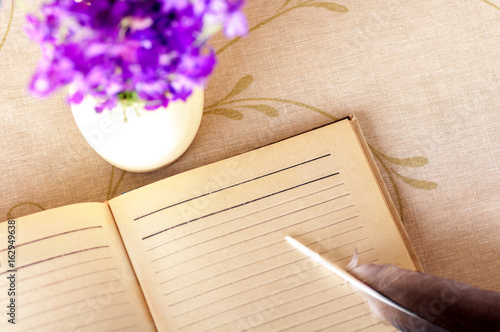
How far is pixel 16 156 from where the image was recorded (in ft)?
1.84

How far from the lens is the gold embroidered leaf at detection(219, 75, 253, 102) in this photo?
0.59 metres

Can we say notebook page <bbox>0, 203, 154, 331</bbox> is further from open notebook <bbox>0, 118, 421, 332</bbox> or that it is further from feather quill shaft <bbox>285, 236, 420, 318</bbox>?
feather quill shaft <bbox>285, 236, 420, 318</bbox>

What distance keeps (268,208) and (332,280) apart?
0.12 meters

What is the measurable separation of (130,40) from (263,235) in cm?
31

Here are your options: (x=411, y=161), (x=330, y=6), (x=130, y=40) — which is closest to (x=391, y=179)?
(x=411, y=161)

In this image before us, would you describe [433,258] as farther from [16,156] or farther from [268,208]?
[16,156]

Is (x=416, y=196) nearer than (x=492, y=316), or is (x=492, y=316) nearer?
(x=492, y=316)

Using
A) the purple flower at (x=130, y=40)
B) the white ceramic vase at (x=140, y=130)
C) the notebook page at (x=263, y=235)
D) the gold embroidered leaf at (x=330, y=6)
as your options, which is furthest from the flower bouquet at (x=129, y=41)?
the gold embroidered leaf at (x=330, y=6)

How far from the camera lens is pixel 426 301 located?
1.59ft

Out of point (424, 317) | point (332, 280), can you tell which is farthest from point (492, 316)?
point (332, 280)

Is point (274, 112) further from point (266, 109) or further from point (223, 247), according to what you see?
point (223, 247)

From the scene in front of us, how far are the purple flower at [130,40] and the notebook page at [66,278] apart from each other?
9.7 inches

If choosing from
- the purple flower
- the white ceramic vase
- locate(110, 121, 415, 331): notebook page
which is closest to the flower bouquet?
the purple flower

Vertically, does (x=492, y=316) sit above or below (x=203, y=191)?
below
